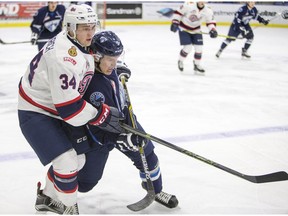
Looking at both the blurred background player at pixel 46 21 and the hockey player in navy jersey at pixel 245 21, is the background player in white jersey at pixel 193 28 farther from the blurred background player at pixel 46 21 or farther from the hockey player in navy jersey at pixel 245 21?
the blurred background player at pixel 46 21

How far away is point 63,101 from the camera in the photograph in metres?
1.75

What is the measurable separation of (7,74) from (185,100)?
2.52 m

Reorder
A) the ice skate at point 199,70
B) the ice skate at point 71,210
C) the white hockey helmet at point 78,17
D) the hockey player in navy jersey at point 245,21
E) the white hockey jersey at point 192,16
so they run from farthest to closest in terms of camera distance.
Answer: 1. the hockey player in navy jersey at point 245,21
2. the white hockey jersey at point 192,16
3. the ice skate at point 199,70
4. the ice skate at point 71,210
5. the white hockey helmet at point 78,17

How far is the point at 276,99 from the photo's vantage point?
15.1 ft

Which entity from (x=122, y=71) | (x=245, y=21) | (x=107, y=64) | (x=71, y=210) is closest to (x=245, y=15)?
(x=245, y=21)

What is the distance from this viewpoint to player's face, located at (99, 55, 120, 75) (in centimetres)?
189

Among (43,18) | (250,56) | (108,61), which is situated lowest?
(250,56)

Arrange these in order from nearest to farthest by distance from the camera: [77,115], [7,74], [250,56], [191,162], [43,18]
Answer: [77,115] → [191,162] → [43,18] → [7,74] → [250,56]

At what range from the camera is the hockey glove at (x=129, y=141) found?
1936 millimetres

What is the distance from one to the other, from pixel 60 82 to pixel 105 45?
28cm

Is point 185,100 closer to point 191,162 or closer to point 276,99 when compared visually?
point 276,99

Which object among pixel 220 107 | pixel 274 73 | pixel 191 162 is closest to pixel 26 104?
pixel 191 162

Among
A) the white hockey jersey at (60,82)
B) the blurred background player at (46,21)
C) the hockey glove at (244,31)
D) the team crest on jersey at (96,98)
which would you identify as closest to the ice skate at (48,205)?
the white hockey jersey at (60,82)

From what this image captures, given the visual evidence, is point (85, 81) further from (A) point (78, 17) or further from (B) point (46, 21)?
(B) point (46, 21)
